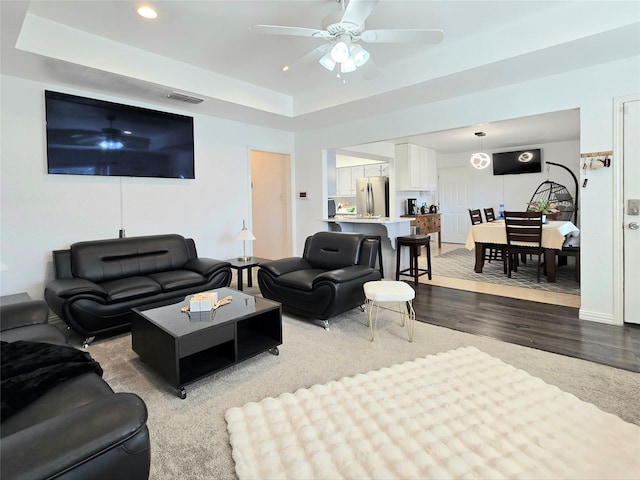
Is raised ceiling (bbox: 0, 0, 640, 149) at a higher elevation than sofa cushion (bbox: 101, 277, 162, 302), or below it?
higher

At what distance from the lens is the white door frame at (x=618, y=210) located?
314 centimetres

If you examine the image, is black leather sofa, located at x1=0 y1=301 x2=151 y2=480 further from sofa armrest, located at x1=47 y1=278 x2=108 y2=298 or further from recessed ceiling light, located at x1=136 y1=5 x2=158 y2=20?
recessed ceiling light, located at x1=136 y1=5 x2=158 y2=20

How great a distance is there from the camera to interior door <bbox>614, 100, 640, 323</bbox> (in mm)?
3092

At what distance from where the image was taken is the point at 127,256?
3.72 m

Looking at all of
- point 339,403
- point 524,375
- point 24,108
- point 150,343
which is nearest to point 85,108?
point 24,108

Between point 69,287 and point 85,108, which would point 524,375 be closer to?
point 69,287

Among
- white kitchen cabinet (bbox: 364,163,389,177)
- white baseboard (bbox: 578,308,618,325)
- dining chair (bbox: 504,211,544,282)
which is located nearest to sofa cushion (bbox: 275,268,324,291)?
white baseboard (bbox: 578,308,618,325)

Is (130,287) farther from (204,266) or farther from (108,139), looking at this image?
(108,139)

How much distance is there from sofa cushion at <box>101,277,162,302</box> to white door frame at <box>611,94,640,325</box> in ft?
14.6

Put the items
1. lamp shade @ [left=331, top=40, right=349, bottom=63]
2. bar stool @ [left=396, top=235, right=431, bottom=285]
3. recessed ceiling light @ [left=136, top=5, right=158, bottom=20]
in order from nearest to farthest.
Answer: lamp shade @ [left=331, top=40, right=349, bottom=63] → recessed ceiling light @ [left=136, top=5, right=158, bottom=20] → bar stool @ [left=396, top=235, right=431, bottom=285]

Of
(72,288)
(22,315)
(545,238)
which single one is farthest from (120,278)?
(545,238)

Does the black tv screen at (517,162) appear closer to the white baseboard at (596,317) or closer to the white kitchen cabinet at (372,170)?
the white kitchen cabinet at (372,170)

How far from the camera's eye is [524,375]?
2.29 m

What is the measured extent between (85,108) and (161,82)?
901mm
